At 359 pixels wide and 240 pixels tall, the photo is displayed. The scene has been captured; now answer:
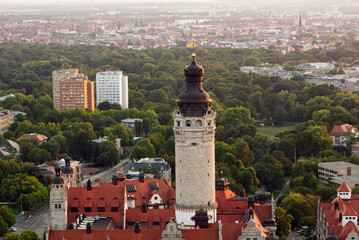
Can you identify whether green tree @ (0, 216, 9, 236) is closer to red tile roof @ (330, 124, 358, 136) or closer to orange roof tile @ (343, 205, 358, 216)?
orange roof tile @ (343, 205, 358, 216)

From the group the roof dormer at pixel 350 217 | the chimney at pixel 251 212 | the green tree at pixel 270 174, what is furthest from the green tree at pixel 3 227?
the green tree at pixel 270 174

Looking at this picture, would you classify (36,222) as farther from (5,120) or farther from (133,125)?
(5,120)

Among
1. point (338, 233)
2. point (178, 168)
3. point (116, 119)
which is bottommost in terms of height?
point (116, 119)

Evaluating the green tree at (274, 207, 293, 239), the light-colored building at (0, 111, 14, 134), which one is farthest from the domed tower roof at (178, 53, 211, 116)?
the light-colored building at (0, 111, 14, 134)

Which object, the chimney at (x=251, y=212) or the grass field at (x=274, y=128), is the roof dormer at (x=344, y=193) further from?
the grass field at (x=274, y=128)

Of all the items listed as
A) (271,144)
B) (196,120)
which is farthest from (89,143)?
(196,120)

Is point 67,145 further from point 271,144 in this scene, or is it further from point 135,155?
point 271,144
